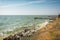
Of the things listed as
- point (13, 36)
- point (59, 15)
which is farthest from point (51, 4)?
point (13, 36)

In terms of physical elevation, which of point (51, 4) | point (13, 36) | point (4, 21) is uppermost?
point (51, 4)

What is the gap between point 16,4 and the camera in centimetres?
192

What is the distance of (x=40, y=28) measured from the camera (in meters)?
1.83

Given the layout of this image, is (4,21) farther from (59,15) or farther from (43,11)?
Answer: (59,15)

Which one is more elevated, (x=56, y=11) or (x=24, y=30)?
(x=56, y=11)

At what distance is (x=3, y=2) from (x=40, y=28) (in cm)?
81

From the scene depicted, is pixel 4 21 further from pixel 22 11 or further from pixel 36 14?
pixel 36 14

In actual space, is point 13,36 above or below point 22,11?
below

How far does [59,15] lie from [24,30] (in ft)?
2.19

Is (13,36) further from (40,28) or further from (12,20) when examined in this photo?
(40,28)

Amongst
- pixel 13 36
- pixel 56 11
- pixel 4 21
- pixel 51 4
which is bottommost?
pixel 13 36

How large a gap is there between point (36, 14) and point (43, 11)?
137 mm

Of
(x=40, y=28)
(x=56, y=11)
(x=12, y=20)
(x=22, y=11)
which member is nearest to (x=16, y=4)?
(x=22, y=11)

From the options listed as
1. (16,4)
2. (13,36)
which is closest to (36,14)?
(16,4)
